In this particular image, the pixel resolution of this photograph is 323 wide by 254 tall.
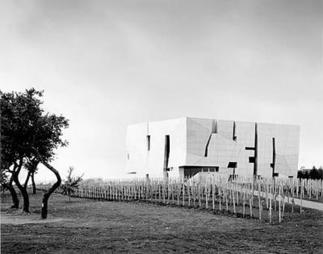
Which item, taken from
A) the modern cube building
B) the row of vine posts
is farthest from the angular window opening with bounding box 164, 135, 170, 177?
Result: the row of vine posts

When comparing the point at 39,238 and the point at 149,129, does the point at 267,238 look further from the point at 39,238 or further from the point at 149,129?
the point at 149,129

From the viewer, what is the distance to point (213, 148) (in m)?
61.1

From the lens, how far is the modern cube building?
6022cm

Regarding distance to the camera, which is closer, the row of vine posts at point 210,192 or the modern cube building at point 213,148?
the row of vine posts at point 210,192

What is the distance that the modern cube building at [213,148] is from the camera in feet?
198

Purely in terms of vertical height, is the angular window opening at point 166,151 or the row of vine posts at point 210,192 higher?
the angular window opening at point 166,151

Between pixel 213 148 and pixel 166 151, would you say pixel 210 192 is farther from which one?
pixel 166 151

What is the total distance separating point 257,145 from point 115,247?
5348 cm

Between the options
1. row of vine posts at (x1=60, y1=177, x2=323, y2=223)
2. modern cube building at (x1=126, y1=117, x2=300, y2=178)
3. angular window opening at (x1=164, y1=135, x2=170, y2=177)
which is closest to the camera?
row of vine posts at (x1=60, y1=177, x2=323, y2=223)

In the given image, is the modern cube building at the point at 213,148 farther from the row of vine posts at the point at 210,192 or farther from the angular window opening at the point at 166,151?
the row of vine posts at the point at 210,192

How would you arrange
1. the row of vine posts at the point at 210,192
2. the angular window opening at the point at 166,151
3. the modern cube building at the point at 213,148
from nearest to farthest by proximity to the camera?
1. the row of vine posts at the point at 210,192
2. the modern cube building at the point at 213,148
3. the angular window opening at the point at 166,151

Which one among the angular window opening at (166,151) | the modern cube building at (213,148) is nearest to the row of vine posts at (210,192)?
the angular window opening at (166,151)

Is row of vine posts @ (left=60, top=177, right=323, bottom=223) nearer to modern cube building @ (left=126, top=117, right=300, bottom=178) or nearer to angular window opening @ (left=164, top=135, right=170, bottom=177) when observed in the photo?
angular window opening @ (left=164, top=135, right=170, bottom=177)

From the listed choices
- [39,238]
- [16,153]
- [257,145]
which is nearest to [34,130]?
[16,153]
